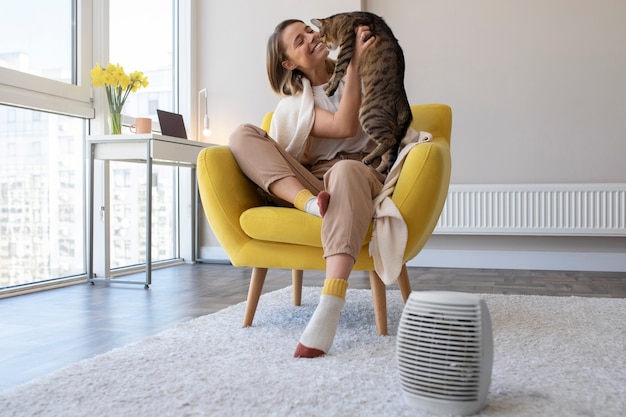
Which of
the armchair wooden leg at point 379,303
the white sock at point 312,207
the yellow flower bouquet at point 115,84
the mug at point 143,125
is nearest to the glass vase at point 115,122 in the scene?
the yellow flower bouquet at point 115,84

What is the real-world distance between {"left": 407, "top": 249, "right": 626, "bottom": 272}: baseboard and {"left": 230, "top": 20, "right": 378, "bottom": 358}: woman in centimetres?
206

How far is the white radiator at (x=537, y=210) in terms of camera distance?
370 centimetres

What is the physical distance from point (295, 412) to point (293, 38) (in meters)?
1.41

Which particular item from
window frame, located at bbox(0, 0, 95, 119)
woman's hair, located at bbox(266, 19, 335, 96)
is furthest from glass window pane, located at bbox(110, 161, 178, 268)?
woman's hair, located at bbox(266, 19, 335, 96)

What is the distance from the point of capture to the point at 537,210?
12.5 feet

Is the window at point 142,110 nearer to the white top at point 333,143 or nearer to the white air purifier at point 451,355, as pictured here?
the white top at point 333,143

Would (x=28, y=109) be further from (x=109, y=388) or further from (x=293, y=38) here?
(x=109, y=388)

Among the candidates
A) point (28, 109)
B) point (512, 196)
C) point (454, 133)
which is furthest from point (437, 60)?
point (28, 109)

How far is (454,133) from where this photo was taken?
4.06m

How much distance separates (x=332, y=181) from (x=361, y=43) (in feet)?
2.22

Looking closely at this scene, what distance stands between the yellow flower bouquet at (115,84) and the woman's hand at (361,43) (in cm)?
161

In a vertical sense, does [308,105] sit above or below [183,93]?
below

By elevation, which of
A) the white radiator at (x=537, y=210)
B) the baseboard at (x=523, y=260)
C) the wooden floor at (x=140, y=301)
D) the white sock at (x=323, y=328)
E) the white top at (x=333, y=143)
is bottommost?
the wooden floor at (x=140, y=301)

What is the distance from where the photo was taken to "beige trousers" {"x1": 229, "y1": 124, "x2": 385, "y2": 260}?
1.64 m
